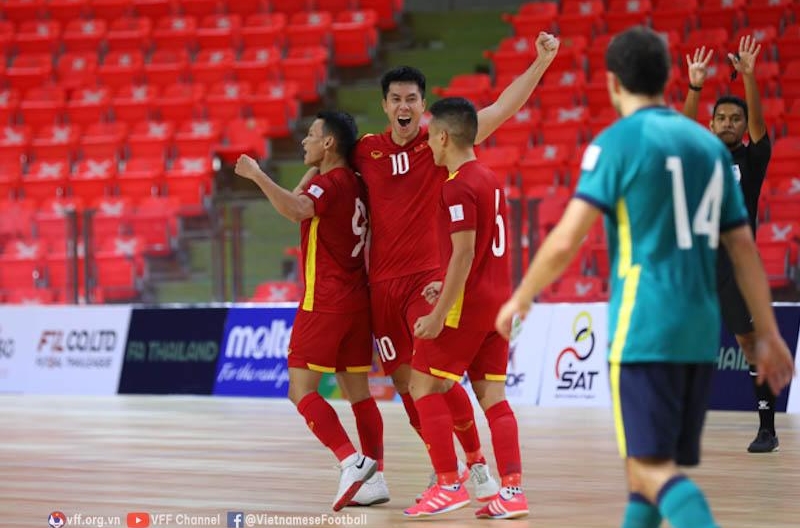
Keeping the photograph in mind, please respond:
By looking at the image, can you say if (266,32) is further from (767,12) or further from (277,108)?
(767,12)

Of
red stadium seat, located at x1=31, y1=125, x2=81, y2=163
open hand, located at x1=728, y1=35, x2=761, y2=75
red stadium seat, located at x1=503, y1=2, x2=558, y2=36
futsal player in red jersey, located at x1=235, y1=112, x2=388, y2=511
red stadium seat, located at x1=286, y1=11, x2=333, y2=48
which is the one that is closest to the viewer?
futsal player in red jersey, located at x1=235, y1=112, x2=388, y2=511

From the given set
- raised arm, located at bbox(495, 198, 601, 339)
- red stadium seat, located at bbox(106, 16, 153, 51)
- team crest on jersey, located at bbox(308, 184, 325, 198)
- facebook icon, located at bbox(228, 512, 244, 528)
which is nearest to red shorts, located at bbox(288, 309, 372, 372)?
team crest on jersey, located at bbox(308, 184, 325, 198)

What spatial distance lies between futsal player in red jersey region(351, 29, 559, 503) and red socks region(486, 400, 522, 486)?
1.18ft

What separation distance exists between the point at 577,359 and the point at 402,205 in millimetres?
6604

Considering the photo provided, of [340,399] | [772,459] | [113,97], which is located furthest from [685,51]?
[772,459]

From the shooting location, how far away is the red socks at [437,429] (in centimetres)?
661

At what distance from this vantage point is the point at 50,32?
2431 centimetres

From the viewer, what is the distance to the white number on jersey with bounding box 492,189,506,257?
260 inches

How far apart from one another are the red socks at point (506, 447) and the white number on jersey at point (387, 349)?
29.9 inches

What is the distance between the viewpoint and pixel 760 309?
14.5 ft

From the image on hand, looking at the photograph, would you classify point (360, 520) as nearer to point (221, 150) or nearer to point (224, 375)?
point (224, 375)

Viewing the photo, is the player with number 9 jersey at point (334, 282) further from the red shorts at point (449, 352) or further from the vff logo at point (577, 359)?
the vff logo at point (577, 359)

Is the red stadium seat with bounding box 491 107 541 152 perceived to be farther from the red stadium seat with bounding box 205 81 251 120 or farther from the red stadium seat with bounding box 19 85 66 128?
the red stadium seat with bounding box 19 85 66 128

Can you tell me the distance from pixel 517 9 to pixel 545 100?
4302mm
